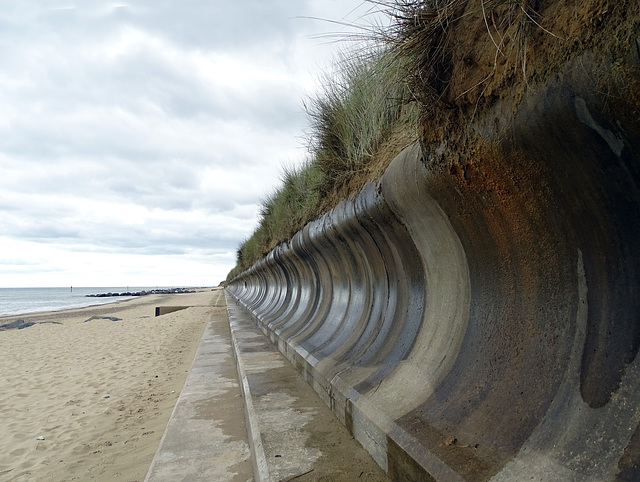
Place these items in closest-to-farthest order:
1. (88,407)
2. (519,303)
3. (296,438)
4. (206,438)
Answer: (519,303), (296,438), (206,438), (88,407)

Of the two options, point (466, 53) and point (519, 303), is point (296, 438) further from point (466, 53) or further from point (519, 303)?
point (466, 53)

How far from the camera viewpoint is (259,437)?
7.77 feet

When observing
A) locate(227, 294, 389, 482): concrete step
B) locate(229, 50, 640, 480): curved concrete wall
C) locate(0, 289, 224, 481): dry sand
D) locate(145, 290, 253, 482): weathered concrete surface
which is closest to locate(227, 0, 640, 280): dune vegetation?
locate(229, 50, 640, 480): curved concrete wall

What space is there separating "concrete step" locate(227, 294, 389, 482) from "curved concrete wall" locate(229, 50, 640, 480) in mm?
101

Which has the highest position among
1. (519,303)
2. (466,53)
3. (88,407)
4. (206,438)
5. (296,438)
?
(466,53)

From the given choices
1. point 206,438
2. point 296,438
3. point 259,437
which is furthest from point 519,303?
point 206,438

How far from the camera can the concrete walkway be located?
2.01 metres

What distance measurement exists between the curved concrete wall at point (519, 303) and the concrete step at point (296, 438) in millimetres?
101

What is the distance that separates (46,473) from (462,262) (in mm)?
3887

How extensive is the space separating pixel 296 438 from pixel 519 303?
1.39m

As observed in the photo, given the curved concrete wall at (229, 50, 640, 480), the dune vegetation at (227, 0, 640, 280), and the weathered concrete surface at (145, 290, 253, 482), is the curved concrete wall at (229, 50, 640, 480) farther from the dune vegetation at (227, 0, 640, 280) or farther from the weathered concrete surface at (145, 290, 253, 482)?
the weathered concrete surface at (145, 290, 253, 482)

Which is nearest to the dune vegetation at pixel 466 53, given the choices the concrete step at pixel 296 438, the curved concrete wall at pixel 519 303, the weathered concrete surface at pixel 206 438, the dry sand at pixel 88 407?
the curved concrete wall at pixel 519 303

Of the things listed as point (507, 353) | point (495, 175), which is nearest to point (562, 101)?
point (495, 175)

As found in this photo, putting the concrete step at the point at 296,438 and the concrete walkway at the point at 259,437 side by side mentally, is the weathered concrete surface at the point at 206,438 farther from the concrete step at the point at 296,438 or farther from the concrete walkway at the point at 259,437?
the concrete step at the point at 296,438
